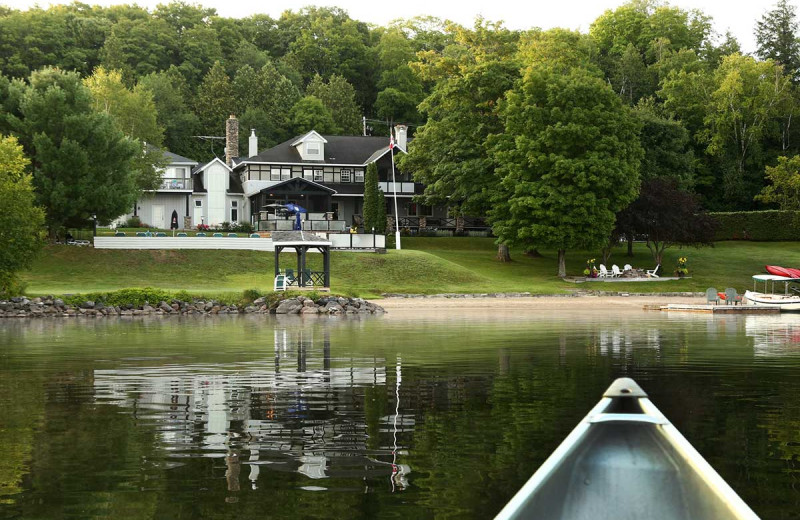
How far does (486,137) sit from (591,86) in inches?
361

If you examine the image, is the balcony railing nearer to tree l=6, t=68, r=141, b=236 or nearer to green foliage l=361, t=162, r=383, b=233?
green foliage l=361, t=162, r=383, b=233

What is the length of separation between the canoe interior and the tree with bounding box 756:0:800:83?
349 ft

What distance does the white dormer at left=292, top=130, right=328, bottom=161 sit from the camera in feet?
273

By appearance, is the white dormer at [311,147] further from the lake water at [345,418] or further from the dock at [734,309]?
the lake water at [345,418]

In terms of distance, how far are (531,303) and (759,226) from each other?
39.2 m

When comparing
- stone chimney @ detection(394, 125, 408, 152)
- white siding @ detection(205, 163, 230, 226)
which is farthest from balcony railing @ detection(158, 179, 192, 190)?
stone chimney @ detection(394, 125, 408, 152)

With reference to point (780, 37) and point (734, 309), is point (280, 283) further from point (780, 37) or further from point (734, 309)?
point (780, 37)

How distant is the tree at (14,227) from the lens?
133ft

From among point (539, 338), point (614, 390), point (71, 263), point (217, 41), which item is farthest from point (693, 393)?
point (217, 41)

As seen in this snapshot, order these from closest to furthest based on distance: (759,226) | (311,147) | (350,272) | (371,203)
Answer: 1. (350,272)
2. (371,203)
3. (759,226)
4. (311,147)

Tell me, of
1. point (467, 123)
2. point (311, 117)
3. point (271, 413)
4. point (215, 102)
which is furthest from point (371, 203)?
point (271, 413)

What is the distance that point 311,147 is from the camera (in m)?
83.5

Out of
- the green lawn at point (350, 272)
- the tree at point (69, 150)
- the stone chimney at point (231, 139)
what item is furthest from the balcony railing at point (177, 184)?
the green lawn at point (350, 272)

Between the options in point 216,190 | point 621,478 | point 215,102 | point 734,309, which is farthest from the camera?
point 215,102
